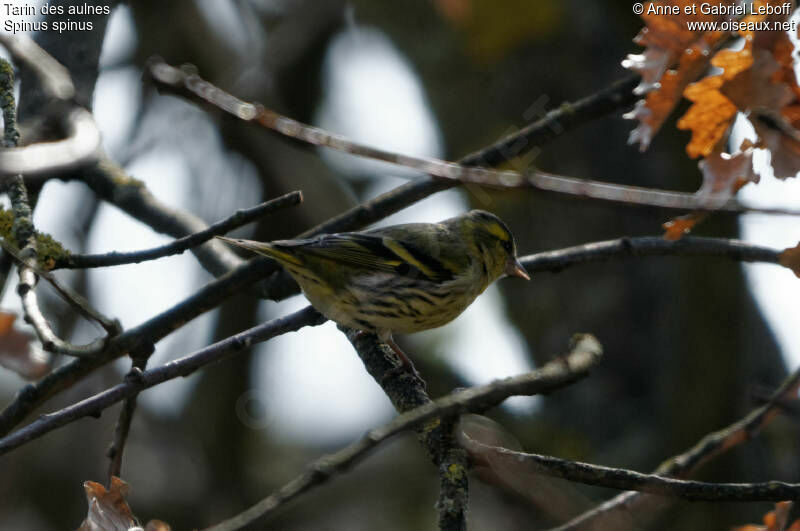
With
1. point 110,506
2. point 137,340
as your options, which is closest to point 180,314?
point 137,340

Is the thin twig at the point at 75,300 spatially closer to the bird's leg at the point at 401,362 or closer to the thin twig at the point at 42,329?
the thin twig at the point at 42,329

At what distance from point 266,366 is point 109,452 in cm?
424

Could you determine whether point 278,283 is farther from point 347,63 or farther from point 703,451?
point 347,63

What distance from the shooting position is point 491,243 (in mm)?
4012

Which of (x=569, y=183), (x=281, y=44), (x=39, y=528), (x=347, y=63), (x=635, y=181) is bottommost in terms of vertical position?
(x=569, y=183)

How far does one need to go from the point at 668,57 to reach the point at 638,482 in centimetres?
122

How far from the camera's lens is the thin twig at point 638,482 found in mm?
1838

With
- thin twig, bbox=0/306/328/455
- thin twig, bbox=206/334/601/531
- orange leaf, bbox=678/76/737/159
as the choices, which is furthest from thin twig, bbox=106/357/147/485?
orange leaf, bbox=678/76/737/159

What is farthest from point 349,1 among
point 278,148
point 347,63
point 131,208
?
point 131,208

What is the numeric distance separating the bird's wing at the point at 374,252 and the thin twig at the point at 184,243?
73cm

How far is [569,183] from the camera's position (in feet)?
5.51

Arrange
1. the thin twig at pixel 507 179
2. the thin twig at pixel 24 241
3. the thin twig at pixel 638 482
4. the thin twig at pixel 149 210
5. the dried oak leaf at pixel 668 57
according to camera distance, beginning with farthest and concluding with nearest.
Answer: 1. the thin twig at pixel 149 210
2. the dried oak leaf at pixel 668 57
3. the thin twig at pixel 24 241
4. the thin twig at pixel 638 482
5. the thin twig at pixel 507 179

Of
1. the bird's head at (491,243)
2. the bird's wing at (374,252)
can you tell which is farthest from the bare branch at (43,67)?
the bird's head at (491,243)

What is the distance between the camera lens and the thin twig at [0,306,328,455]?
198 centimetres
